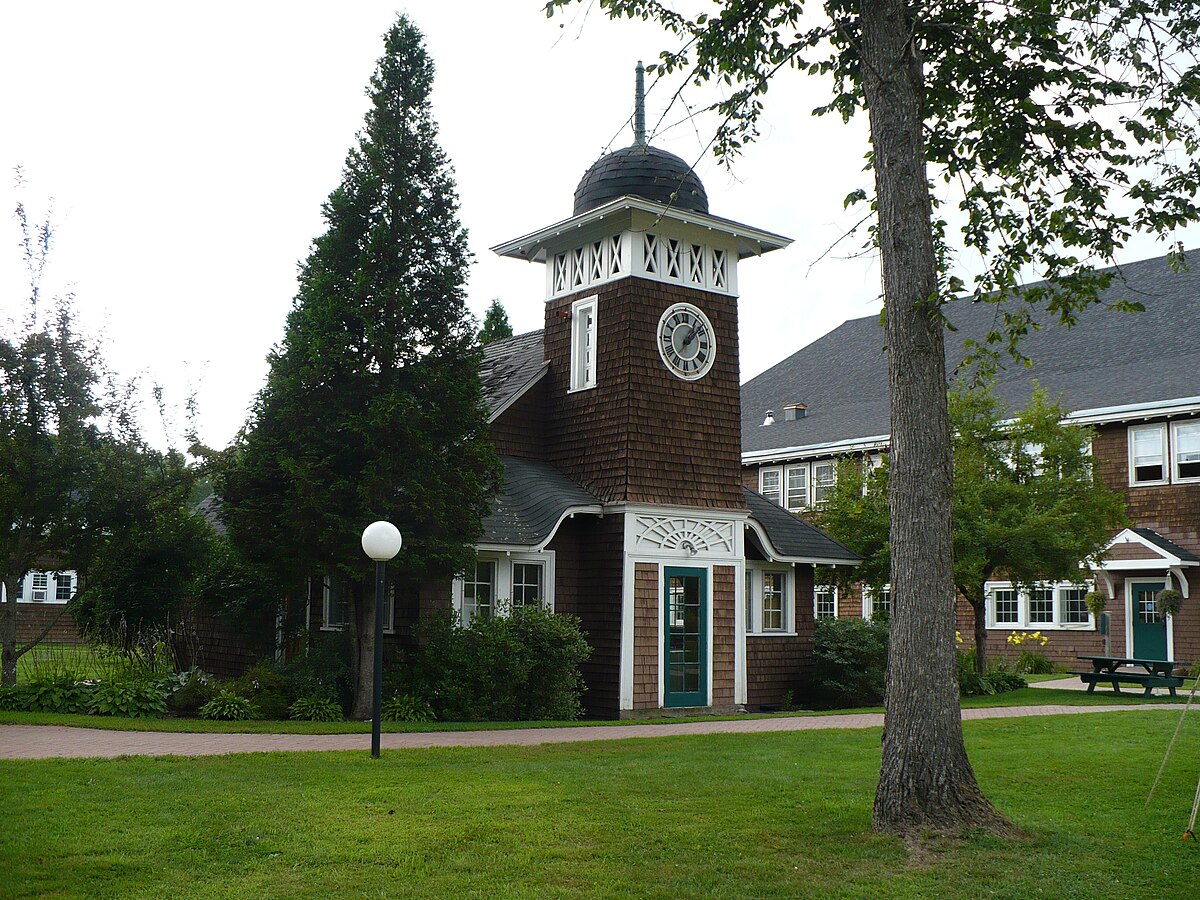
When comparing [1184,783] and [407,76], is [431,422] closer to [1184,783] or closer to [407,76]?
[407,76]

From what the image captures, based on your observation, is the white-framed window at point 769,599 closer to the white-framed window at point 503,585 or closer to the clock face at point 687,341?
the clock face at point 687,341

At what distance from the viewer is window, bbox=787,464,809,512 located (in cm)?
3303

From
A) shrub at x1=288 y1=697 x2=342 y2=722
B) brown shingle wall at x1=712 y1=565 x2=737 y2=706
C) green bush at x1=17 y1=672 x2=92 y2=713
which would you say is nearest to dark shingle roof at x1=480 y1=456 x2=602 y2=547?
brown shingle wall at x1=712 y1=565 x2=737 y2=706

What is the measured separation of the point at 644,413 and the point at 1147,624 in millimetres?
15315

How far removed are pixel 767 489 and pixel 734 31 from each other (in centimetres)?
2508

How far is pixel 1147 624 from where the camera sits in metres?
26.0

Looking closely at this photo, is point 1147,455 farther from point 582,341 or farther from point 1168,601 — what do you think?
point 582,341

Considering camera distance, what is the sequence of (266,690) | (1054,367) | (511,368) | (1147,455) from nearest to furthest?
(266,690), (511,368), (1147,455), (1054,367)

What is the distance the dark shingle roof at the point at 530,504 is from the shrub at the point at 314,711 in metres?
2.95

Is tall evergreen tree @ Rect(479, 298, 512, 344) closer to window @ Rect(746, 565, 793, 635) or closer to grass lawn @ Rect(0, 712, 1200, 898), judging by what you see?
window @ Rect(746, 565, 793, 635)

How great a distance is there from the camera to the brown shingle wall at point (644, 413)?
56.7ft

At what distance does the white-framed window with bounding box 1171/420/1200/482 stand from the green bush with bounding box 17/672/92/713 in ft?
74.5

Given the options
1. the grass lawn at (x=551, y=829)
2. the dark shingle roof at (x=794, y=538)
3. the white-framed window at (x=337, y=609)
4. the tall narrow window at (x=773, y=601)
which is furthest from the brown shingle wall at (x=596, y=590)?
the grass lawn at (x=551, y=829)

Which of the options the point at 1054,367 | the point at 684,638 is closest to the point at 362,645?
the point at 684,638
